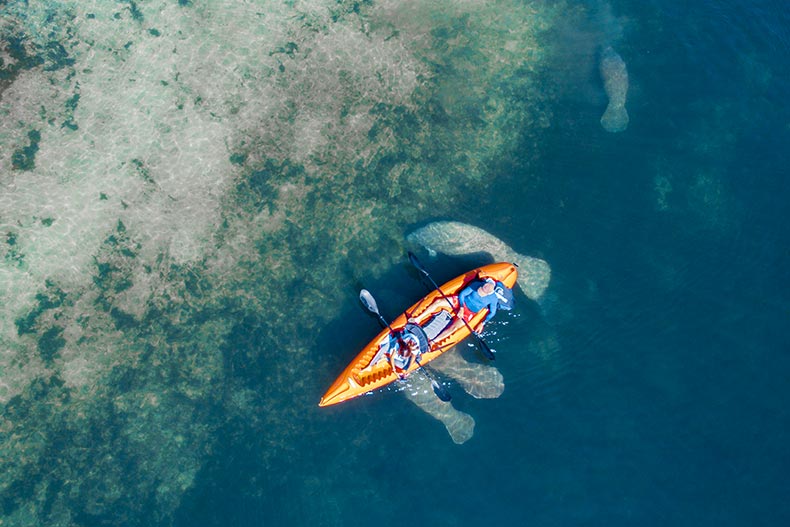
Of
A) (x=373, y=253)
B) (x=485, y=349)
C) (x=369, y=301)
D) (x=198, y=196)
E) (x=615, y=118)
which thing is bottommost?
(x=485, y=349)

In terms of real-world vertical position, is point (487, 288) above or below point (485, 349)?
above

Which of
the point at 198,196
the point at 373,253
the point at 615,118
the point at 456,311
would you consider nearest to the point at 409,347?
the point at 456,311

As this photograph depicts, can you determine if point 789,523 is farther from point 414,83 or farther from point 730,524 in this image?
point 414,83

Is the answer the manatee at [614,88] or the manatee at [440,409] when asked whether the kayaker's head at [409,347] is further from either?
the manatee at [614,88]

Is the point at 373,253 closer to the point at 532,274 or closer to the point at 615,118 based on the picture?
the point at 532,274

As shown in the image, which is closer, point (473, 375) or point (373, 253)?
point (473, 375)

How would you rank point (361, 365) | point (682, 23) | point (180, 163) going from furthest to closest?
point (682, 23)
point (180, 163)
point (361, 365)

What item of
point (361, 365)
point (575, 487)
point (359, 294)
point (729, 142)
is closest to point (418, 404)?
point (361, 365)

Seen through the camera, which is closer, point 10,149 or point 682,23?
point 10,149
